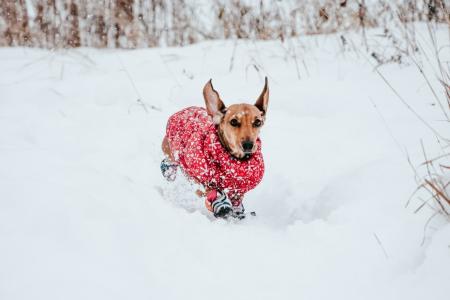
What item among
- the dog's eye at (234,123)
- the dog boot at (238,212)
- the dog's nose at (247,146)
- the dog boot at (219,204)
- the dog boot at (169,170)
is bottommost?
the dog boot at (169,170)

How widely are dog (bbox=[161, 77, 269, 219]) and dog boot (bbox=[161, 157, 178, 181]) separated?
337 millimetres

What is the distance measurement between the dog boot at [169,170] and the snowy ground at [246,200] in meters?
0.06

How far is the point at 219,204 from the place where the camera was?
256 cm

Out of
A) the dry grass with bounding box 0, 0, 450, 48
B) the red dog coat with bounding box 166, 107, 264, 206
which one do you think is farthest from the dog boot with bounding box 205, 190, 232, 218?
the dry grass with bounding box 0, 0, 450, 48

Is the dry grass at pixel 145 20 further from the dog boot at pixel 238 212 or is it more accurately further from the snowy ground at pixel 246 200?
the dog boot at pixel 238 212

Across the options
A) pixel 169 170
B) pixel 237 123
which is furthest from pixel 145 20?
pixel 237 123

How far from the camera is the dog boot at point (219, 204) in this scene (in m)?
2.53

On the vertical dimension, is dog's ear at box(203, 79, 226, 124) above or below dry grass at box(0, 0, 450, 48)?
above

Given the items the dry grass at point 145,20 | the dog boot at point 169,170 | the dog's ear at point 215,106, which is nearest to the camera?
the dog's ear at point 215,106

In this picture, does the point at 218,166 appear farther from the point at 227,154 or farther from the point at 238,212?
the point at 238,212

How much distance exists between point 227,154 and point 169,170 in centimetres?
72

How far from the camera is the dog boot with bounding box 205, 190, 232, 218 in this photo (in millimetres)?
2533

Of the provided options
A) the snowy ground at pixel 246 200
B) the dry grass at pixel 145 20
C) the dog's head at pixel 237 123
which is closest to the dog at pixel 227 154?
the dog's head at pixel 237 123

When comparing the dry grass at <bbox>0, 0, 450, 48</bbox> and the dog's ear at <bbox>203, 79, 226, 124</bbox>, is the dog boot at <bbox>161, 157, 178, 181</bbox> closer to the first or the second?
the dog's ear at <bbox>203, 79, 226, 124</bbox>
